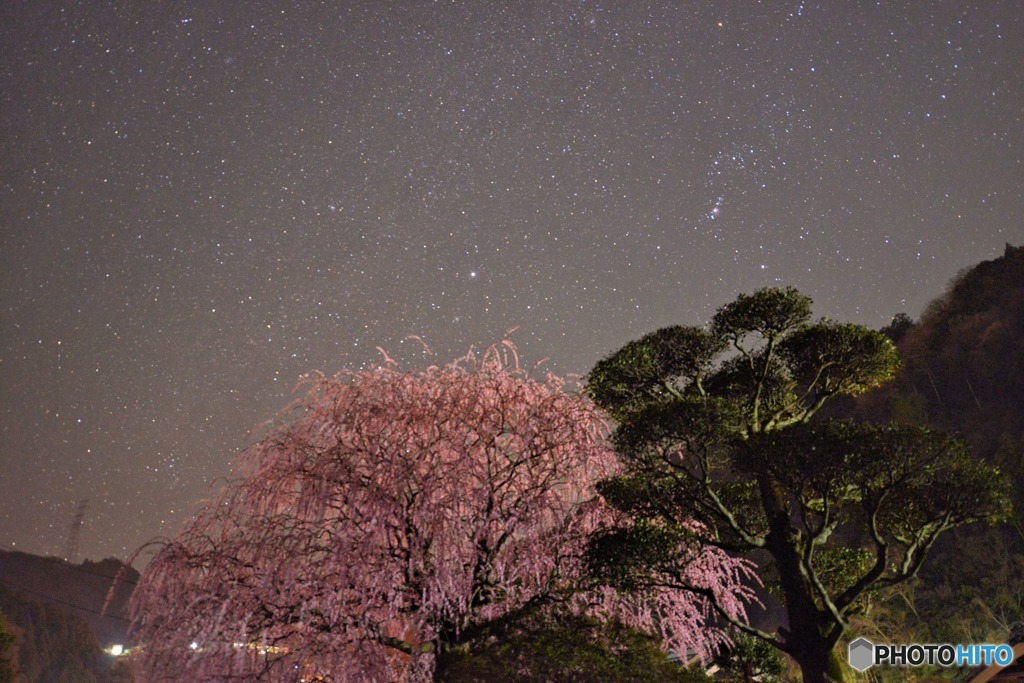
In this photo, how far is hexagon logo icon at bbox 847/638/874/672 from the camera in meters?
11.5

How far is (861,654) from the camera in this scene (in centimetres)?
1207

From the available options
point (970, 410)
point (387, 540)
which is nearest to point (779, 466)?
point (387, 540)

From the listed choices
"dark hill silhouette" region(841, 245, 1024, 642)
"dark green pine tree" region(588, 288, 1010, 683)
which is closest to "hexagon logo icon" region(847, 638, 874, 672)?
"dark green pine tree" region(588, 288, 1010, 683)

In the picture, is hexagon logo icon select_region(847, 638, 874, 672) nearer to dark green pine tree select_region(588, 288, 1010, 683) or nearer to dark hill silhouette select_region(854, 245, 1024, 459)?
dark green pine tree select_region(588, 288, 1010, 683)

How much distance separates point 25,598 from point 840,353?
83033mm

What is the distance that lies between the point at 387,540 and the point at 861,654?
8612 millimetres

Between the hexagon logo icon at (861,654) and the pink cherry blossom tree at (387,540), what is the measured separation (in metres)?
3.24

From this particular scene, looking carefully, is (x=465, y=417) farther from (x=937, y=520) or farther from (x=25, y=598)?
(x=25, y=598)

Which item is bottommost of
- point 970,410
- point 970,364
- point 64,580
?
point 970,410

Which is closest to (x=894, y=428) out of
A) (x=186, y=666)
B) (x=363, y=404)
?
(x=363, y=404)

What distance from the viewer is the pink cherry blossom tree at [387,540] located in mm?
7930

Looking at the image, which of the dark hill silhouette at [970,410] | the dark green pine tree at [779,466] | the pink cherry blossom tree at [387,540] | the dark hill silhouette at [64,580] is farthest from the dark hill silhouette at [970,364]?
the dark hill silhouette at [64,580]

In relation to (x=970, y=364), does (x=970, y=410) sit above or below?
below

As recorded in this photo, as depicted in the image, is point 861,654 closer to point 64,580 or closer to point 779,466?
point 779,466
